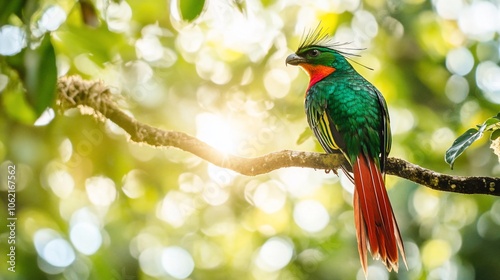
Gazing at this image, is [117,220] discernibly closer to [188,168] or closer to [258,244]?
A: [188,168]

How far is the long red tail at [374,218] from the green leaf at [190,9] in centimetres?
108

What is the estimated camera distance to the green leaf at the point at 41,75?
95.7 inches

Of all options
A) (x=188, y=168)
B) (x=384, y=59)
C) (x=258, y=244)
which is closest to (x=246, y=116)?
(x=188, y=168)

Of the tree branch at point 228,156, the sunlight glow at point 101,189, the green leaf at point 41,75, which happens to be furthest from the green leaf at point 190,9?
the sunlight glow at point 101,189

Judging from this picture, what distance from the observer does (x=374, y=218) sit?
2822 mm

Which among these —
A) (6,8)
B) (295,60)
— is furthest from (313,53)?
(6,8)

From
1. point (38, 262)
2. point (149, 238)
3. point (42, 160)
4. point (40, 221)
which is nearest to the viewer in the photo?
point (38, 262)

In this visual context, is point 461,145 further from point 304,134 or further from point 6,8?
point 6,8

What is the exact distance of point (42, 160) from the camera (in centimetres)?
→ 426

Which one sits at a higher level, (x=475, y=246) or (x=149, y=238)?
(x=149, y=238)

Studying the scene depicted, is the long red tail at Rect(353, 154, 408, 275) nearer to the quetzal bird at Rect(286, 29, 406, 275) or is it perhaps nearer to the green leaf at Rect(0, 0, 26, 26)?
the quetzal bird at Rect(286, 29, 406, 275)

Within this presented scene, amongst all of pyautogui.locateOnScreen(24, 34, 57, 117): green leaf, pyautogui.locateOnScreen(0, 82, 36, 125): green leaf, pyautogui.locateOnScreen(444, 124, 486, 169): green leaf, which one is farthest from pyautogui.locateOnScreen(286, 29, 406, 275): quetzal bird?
pyautogui.locateOnScreen(0, 82, 36, 125): green leaf

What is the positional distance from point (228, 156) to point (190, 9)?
886 millimetres

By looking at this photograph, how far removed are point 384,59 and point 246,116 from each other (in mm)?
1407
